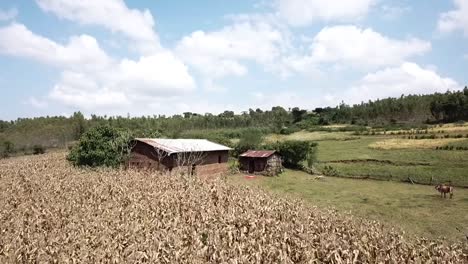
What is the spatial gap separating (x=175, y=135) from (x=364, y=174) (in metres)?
36.1

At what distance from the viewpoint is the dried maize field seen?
10.3 metres

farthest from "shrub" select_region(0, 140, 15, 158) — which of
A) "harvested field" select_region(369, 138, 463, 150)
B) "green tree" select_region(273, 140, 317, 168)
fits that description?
"harvested field" select_region(369, 138, 463, 150)

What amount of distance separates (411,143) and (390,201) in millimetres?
Result: 35472

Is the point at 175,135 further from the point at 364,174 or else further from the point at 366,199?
the point at 366,199

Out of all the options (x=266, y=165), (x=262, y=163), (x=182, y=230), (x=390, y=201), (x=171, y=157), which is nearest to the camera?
(x=182, y=230)

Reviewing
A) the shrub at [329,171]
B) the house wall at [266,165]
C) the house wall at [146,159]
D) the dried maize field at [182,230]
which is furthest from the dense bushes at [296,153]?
the dried maize field at [182,230]

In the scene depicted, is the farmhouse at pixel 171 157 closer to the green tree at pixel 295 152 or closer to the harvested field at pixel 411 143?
the green tree at pixel 295 152

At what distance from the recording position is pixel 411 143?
203ft

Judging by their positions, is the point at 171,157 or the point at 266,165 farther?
the point at 266,165

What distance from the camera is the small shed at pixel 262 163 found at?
4703cm

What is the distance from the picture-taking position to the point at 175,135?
228 ft

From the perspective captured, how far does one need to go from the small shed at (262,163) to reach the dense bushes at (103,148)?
15.9 m

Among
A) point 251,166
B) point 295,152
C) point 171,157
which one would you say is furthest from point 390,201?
point 295,152

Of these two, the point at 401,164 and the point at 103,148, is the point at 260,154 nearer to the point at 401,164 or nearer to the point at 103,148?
the point at 401,164
